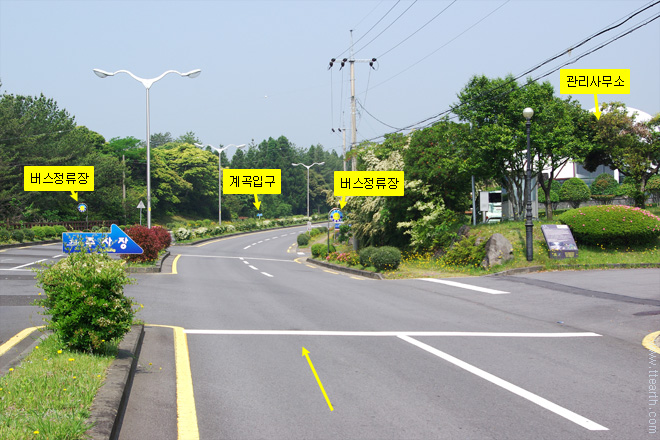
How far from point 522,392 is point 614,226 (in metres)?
16.6

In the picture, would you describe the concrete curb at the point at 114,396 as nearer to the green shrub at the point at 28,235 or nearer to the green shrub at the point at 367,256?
the green shrub at the point at 367,256

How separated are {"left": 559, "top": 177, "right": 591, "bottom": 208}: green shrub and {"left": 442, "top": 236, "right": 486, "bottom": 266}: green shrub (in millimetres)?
23777

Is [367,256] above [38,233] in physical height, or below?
below

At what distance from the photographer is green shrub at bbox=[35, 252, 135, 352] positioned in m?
6.54

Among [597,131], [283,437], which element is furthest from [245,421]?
[597,131]

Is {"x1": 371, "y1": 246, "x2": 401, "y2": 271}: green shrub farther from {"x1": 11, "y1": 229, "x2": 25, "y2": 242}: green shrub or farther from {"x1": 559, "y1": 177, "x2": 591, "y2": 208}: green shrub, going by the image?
{"x1": 11, "y1": 229, "x2": 25, "y2": 242}: green shrub

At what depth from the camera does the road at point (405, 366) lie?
5.24 m

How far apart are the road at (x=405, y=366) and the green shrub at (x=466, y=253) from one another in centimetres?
711

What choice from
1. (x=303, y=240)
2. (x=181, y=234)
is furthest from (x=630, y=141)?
(x=181, y=234)

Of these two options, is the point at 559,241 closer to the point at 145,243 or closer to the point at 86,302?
the point at 145,243

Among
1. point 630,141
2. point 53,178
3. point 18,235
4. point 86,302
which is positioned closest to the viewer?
point 86,302

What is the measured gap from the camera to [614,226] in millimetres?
20531

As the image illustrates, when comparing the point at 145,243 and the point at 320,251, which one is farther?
the point at 320,251

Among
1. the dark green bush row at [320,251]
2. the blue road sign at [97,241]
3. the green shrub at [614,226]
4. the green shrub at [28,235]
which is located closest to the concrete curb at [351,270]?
the dark green bush row at [320,251]
